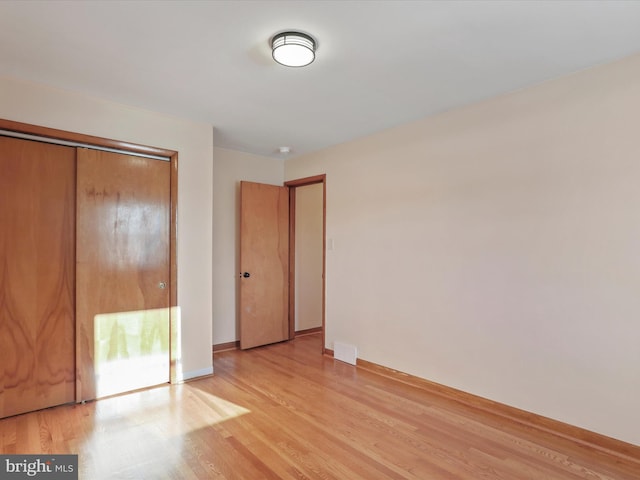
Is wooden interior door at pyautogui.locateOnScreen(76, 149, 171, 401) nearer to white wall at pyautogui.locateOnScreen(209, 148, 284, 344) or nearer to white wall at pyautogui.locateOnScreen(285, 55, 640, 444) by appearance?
white wall at pyautogui.locateOnScreen(209, 148, 284, 344)

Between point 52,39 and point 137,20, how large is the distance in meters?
0.62

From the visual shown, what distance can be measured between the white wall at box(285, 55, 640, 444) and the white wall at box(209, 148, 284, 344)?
5.59 feet

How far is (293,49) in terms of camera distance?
2068 millimetres

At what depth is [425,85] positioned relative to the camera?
272 centimetres

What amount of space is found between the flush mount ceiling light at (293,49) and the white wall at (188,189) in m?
1.70

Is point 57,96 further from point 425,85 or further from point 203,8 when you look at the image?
point 425,85

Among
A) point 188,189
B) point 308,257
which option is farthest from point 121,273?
point 308,257

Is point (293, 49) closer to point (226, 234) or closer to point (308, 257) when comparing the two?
point (226, 234)

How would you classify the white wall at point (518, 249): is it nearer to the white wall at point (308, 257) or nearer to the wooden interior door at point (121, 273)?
the white wall at point (308, 257)
